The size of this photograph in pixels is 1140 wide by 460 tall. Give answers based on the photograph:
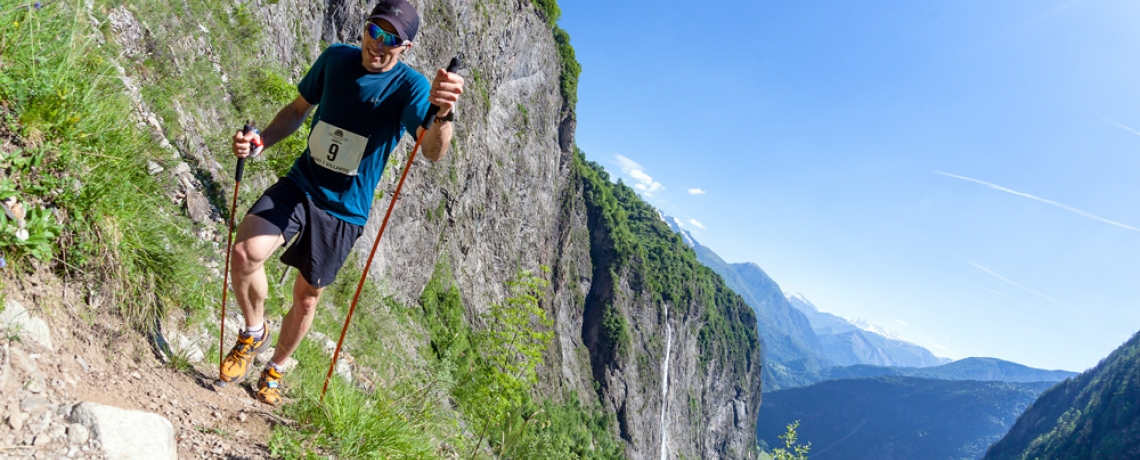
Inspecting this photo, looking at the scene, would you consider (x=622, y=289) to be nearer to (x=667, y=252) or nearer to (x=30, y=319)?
(x=667, y=252)

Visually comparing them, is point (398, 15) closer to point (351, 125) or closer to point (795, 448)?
point (351, 125)

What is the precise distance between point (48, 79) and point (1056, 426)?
694 ft

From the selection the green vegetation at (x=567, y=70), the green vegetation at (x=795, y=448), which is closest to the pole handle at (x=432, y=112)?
the green vegetation at (x=795, y=448)

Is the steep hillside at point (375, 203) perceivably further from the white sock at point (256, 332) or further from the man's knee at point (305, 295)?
the man's knee at point (305, 295)

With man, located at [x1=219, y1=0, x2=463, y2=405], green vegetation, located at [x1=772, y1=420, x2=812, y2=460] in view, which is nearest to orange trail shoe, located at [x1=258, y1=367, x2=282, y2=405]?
man, located at [x1=219, y1=0, x2=463, y2=405]

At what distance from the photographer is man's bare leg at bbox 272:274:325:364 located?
3525 millimetres

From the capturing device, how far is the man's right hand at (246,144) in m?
3.23

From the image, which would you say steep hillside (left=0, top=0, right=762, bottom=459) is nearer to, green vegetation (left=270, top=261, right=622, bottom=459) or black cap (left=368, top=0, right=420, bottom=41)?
green vegetation (left=270, top=261, right=622, bottom=459)

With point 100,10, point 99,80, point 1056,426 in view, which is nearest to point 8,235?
point 99,80

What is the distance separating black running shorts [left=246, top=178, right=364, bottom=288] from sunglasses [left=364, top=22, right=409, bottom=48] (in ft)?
3.41

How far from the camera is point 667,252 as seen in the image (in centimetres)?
11356

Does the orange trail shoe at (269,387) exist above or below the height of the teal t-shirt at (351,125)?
below

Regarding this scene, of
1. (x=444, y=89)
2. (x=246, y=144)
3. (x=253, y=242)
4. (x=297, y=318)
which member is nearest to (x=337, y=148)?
(x=246, y=144)

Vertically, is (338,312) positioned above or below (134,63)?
below
